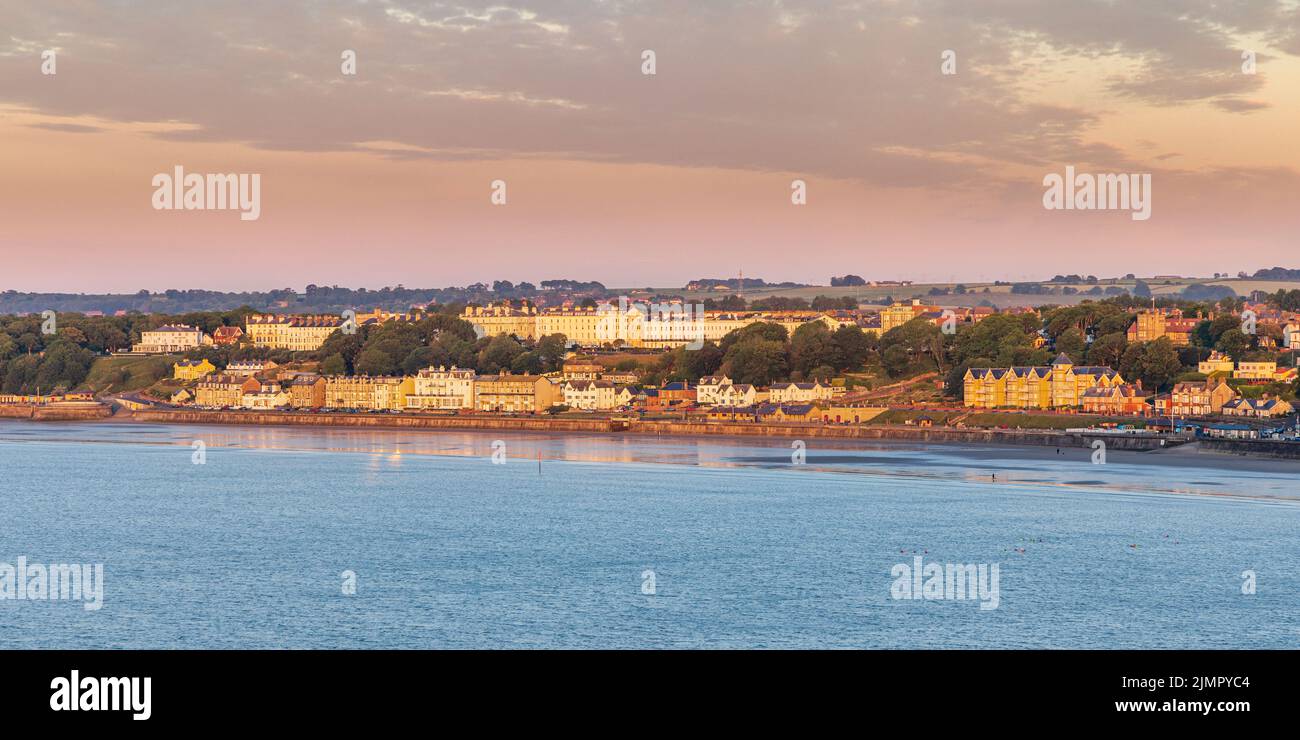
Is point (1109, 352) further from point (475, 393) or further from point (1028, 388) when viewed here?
point (475, 393)

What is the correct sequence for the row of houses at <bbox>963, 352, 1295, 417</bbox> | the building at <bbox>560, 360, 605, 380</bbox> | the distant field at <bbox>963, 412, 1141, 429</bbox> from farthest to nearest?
the building at <bbox>560, 360, 605, 380</bbox> → the row of houses at <bbox>963, 352, 1295, 417</bbox> → the distant field at <bbox>963, 412, 1141, 429</bbox>

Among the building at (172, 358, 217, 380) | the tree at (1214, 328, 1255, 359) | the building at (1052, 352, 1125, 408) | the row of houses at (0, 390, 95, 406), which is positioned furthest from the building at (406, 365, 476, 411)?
the tree at (1214, 328, 1255, 359)

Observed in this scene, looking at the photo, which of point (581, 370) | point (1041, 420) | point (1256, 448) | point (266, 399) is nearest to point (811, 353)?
point (581, 370)

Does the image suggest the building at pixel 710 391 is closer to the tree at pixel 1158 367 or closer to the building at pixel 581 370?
the building at pixel 581 370

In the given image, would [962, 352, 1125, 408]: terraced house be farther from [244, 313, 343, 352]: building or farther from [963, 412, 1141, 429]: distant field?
[244, 313, 343, 352]: building
